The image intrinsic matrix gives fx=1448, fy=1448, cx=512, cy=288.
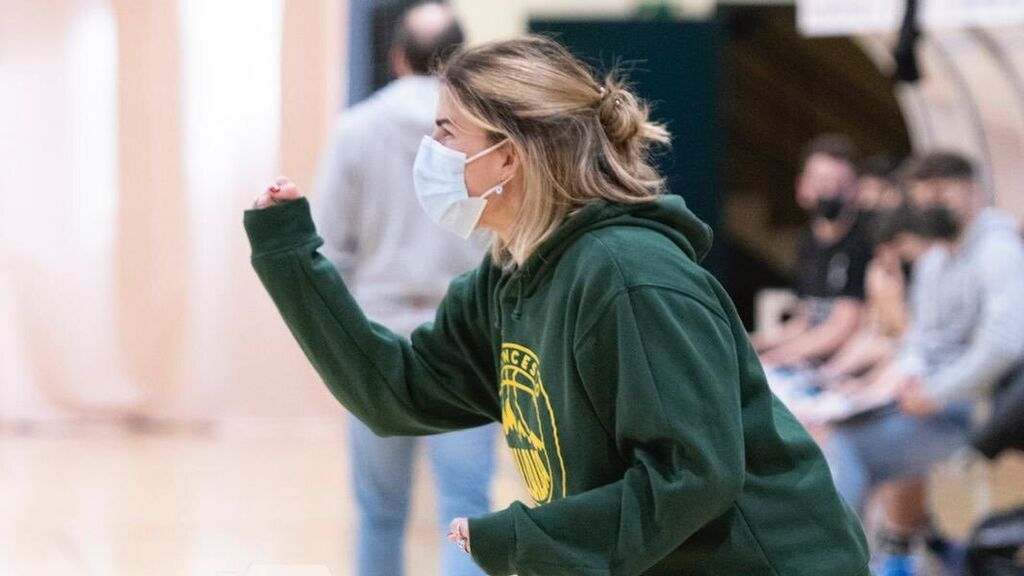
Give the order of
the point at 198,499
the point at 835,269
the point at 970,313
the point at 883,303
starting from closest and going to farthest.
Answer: the point at 970,313, the point at 883,303, the point at 835,269, the point at 198,499

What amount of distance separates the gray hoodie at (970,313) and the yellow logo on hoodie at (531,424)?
8.27 feet

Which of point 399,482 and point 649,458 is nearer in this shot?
point 649,458

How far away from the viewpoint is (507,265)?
6.46 ft

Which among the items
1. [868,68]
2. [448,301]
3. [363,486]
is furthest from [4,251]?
[868,68]

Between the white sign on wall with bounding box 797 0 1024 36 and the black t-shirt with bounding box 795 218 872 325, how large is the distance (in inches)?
33.1

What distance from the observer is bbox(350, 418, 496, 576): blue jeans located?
3.41 m

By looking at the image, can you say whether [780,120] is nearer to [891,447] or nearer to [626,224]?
[891,447]

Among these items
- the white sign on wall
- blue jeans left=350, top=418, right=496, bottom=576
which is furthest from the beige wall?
blue jeans left=350, top=418, right=496, bottom=576

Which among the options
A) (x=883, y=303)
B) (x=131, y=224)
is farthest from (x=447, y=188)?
(x=131, y=224)

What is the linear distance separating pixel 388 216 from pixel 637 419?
1.92 m

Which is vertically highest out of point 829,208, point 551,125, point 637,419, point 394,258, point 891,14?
point 551,125

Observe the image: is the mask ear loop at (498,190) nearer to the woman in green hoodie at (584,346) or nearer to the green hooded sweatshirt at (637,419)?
the woman in green hoodie at (584,346)

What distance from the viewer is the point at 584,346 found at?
1.69 meters

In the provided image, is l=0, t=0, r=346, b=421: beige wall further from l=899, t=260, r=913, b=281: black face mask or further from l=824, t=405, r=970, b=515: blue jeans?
l=824, t=405, r=970, b=515: blue jeans
